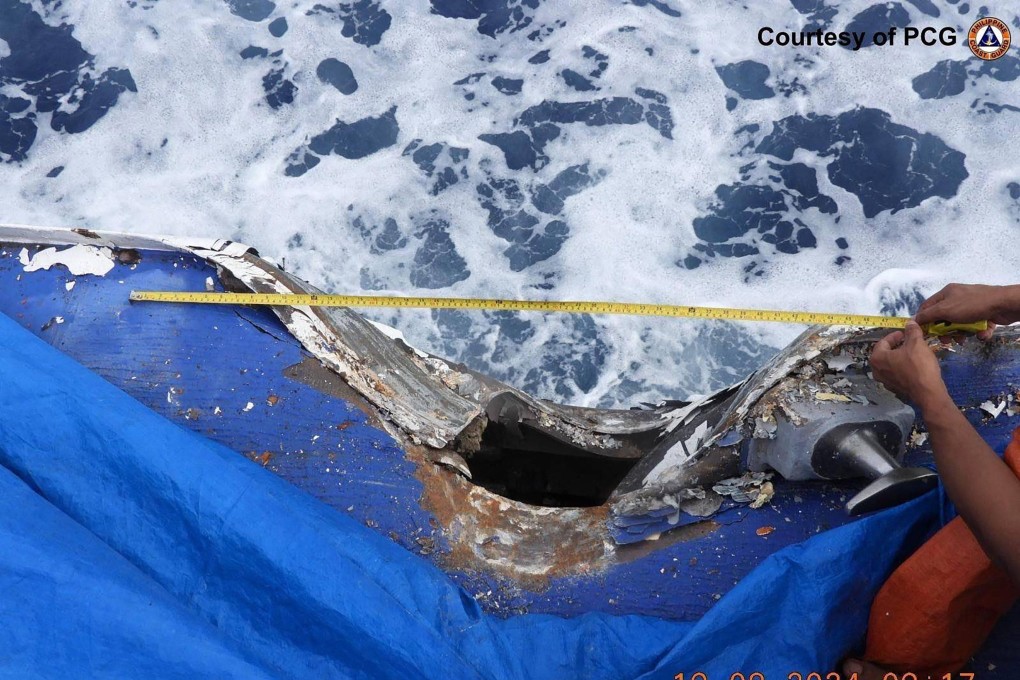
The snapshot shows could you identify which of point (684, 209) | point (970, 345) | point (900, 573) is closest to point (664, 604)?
point (900, 573)

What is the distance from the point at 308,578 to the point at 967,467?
4.09 ft

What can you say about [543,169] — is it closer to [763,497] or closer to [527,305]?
[527,305]

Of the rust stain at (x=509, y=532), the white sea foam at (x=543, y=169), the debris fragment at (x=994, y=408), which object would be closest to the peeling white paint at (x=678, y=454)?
the rust stain at (x=509, y=532)

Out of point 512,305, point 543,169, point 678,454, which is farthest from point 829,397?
point 543,169

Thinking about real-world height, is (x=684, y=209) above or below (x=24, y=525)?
below

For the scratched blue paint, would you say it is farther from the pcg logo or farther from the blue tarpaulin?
the pcg logo

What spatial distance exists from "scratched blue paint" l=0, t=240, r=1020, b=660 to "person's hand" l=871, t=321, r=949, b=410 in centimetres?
36

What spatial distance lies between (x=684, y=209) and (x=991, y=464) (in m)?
2.74

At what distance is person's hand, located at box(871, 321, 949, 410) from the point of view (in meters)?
1.36

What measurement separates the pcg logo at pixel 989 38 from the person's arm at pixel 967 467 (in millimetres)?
3536

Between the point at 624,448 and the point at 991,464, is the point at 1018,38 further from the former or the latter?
the point at 991,464

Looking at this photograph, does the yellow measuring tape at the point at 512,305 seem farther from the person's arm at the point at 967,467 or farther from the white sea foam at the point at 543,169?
the white sea foam at the point at 543,169

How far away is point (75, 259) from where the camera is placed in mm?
2131

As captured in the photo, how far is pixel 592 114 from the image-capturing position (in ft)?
13.4
